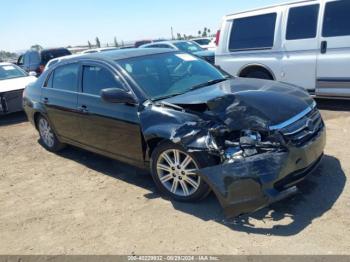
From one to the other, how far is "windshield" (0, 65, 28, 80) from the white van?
19.8 ft

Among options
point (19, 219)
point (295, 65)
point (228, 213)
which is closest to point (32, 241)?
point (19, 219)

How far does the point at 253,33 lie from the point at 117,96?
4.56m

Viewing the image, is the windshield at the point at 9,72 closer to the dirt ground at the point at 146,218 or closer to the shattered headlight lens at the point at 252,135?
the dirt ground at the point at 146,218

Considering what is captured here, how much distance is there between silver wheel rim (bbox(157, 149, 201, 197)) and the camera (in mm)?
4086

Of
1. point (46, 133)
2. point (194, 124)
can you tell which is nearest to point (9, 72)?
point (46, 133)

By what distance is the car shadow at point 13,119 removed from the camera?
387 inches

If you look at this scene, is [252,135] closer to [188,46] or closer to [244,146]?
[244,146]

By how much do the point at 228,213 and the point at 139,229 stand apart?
0.90 metres

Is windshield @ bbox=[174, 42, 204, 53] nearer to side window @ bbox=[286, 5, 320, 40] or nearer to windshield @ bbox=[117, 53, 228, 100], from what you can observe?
side window @ bbox=[286, 5, 320, 40]

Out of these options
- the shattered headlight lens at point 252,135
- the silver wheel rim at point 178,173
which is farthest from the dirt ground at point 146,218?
the shattered headlight lens at point 252,135

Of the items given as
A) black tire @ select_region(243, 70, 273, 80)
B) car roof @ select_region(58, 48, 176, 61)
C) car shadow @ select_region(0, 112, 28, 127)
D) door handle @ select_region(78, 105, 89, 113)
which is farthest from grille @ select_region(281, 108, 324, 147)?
car shadow @ select_region(0, 112, 28, 127)

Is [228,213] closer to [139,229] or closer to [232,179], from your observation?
[232,179]

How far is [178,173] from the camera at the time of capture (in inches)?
165

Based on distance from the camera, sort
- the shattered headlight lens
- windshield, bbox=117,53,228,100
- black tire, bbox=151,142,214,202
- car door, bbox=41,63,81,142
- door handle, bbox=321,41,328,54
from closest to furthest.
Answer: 1. the shattered headlight lens
2. black tire, bbox=151,142,214,202
3. windshield, bbox=117,53,228,100
4. car door, bbox=41,63,81,142
5. door handle, bbox=321,41,328,54
